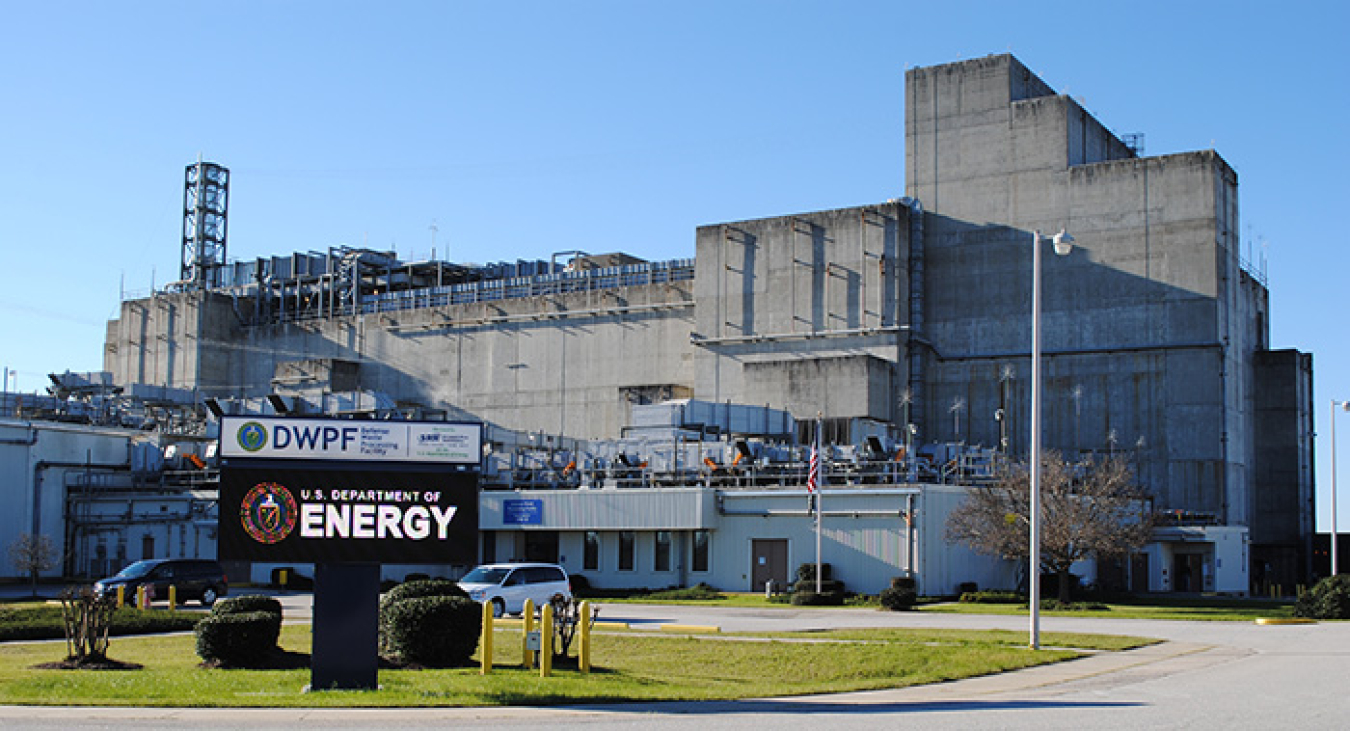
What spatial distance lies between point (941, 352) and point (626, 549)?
2835 cm

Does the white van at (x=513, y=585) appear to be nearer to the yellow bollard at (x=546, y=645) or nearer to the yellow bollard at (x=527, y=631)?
the yellow bollard at (x=527, y=631)

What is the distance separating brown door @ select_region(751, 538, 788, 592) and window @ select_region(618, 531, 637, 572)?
217 inches

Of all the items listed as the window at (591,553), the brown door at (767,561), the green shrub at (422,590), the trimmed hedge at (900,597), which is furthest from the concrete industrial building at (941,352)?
the green shrub at (422,590)

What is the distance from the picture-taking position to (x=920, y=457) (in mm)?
59594

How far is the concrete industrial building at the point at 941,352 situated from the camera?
60.9 metres

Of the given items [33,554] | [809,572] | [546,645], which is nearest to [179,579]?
[33,554]

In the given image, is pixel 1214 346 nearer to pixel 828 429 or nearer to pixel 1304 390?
pixel 1304 390

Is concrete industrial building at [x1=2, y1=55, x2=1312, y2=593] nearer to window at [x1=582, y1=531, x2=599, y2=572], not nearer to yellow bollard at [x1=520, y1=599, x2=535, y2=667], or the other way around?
window at [x1=582, y1=531, x2=599, y2=572]

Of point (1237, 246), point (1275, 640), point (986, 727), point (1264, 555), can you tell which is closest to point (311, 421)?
point (986, 727)

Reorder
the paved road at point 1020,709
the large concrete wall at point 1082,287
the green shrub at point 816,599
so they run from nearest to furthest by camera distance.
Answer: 1. the paved road at point 1020,709
2. the green shrub at point 816,599
3. the large concrete wall at point 1082,287

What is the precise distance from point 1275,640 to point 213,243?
92953mm

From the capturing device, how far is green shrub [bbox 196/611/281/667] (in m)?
23.9

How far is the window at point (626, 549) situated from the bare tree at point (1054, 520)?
13.4 metres

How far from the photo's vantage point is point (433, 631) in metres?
24.1
